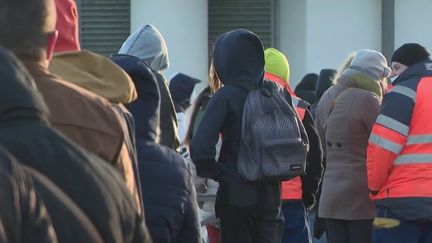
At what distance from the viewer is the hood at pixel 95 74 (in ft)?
12.1

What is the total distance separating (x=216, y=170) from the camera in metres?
6.00

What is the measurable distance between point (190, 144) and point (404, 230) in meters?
1.34

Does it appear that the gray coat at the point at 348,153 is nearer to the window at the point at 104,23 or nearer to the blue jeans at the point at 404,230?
the blue jeans at the point at 404,230

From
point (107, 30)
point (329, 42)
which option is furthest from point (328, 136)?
point (107, 30)

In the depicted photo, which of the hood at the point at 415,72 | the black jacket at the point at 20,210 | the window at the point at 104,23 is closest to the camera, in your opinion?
the black jacket at the point at 20,210

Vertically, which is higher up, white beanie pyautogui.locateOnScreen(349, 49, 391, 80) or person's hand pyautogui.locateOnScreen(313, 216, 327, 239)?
white beanie pyautogui.locateOnScreen(349, 49, 391, 80)

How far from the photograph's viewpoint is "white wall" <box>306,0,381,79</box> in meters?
12.9

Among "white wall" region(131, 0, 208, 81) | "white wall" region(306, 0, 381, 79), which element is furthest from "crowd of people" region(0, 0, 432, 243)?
"white wall" region(131, 0, 208, 81)

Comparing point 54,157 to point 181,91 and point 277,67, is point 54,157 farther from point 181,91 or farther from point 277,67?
point 181,91

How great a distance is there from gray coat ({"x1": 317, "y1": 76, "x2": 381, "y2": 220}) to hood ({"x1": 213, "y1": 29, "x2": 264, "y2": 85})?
123 cm

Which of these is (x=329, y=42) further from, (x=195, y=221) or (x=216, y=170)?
(x=195, y=221)

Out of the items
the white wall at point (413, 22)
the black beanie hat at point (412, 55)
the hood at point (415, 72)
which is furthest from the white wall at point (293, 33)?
the hood at point (415, 72)

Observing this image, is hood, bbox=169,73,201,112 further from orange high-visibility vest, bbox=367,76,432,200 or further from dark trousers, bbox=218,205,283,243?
dark trousers, bbox=218,205,283,243

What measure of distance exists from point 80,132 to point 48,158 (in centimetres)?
81
